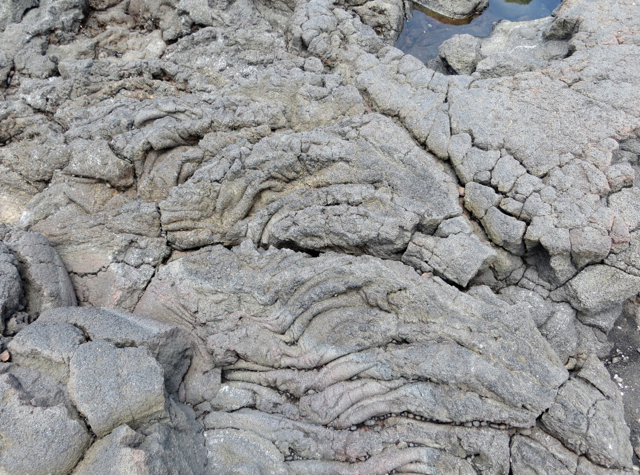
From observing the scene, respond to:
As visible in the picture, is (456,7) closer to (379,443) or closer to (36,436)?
(379,443)

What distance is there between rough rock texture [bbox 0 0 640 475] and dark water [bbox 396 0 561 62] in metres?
1.11

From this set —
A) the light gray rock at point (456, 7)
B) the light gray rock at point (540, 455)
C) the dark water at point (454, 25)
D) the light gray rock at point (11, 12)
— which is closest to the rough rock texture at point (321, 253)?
A: the light gray rock at point (540, 455)

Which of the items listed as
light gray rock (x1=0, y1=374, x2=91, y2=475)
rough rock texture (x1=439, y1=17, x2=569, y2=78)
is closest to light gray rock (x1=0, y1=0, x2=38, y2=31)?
light gray rock (x1=0, y1=374, x2=91, y2=475)

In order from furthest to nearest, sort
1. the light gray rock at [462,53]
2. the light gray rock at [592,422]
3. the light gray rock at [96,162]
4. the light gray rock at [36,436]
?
the light gray rock at [462,53] → the light gray rock at [96,162] → the light gray rock at [592,422] → the light gray rock at [36,436]

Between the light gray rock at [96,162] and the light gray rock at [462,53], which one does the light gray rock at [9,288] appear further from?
the light gray rock at [462,53]

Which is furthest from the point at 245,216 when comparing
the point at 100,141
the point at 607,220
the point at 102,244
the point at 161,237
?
the point at 607,220

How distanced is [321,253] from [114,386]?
2.20 metres

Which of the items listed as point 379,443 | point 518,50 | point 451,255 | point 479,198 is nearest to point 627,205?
point 479,198

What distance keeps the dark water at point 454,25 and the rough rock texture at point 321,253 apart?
1.11 metres

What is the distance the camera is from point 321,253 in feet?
14.0

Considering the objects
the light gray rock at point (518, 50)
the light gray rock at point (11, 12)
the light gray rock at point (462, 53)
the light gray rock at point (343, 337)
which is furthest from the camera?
the light gray rock at point (11, 12)

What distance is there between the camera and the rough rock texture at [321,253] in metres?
3.13

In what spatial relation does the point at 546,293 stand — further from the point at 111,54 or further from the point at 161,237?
the point at 111,54

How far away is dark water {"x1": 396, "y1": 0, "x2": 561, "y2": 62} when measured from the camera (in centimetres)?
652
